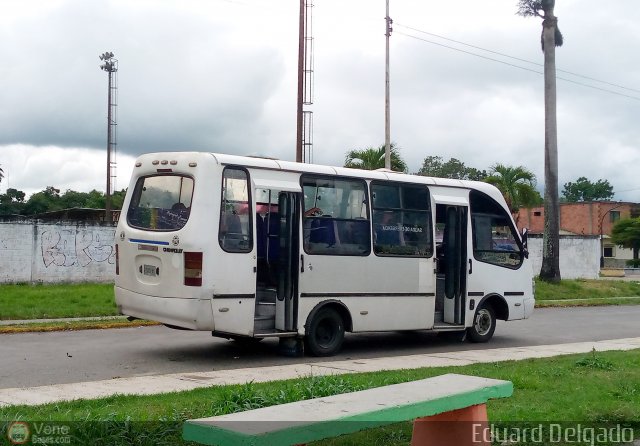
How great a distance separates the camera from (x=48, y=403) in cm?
793

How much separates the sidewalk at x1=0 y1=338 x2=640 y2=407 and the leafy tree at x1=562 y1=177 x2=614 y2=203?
118 metres

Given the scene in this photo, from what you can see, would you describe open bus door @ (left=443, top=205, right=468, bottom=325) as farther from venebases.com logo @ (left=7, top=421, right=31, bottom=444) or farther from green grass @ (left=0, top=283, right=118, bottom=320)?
venebases.com logo @ (left=7, top=421, right=31, bottom=444)

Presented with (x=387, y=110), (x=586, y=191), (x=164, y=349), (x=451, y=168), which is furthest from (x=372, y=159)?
(x=586, y=191)

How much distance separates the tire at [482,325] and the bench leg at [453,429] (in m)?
9.07

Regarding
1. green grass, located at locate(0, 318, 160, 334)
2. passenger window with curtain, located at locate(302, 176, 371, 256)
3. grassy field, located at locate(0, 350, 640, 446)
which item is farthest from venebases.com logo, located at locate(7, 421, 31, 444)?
green grass, located at locate(0, 318, 160, 334)

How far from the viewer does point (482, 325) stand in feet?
51.2

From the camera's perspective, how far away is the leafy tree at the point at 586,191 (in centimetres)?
12719

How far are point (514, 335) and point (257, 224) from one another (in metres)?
7.27

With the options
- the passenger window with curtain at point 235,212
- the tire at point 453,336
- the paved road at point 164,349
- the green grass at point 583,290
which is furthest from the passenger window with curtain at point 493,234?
the green grass at point 583,290

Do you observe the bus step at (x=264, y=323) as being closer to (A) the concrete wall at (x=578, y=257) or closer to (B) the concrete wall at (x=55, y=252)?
(B) the concrete wall at (x=55, y=252)

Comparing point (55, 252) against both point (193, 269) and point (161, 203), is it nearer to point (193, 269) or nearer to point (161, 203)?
point (161, 203)

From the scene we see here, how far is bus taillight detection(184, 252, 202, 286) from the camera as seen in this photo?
11.5 meters

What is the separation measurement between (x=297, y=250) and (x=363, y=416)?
24.2 feet

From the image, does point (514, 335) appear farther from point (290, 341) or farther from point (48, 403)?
point (48, 403)
